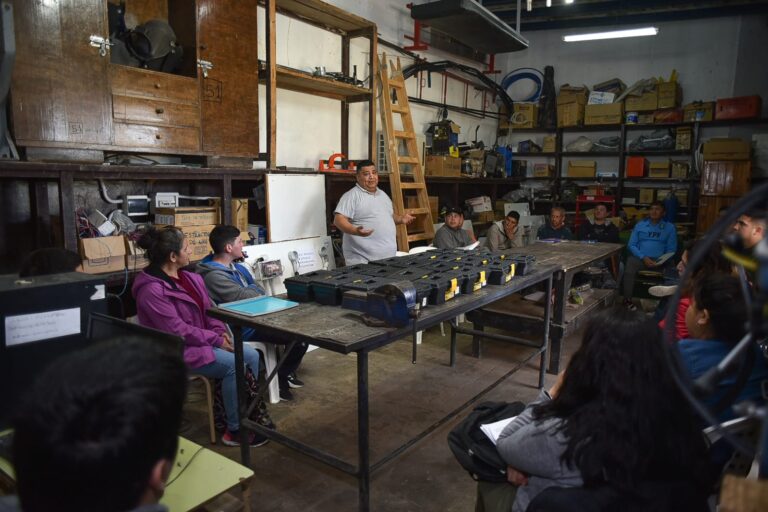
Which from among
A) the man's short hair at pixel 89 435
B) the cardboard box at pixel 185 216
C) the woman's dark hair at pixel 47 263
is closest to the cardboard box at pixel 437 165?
the cardboard box at pixel 185 216

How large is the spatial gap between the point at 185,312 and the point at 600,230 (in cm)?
483

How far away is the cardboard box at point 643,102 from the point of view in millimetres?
7074

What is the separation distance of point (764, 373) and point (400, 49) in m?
5.33

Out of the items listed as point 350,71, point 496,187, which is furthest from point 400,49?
point 496,187

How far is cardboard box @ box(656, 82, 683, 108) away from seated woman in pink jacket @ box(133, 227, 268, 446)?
6.74 meters

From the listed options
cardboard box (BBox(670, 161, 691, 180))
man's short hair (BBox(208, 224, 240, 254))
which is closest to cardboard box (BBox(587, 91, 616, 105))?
cardboard box (BBox(670, 161, 691, 180))

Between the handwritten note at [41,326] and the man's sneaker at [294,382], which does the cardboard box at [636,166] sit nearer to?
the man's sneaker at [294,382]

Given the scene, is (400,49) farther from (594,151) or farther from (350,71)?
(594,151)

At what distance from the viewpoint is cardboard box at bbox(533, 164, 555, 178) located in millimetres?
7988

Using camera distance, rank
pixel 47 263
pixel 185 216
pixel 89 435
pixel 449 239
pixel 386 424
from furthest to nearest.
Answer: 1. pixel 449 239
2. pixel 185 216
3. pixel 386 424
4. pixel 47 263
5. pixel 89 435

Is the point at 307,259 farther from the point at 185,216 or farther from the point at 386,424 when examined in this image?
the point at 386,424

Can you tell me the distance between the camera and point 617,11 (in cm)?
694

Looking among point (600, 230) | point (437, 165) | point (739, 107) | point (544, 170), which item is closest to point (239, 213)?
point (437, 165)

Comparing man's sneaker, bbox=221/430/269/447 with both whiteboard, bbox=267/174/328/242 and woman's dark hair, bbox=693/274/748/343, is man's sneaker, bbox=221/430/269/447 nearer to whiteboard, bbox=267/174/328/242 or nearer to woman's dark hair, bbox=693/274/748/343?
whiteboard, bbox=267/174/328/242
